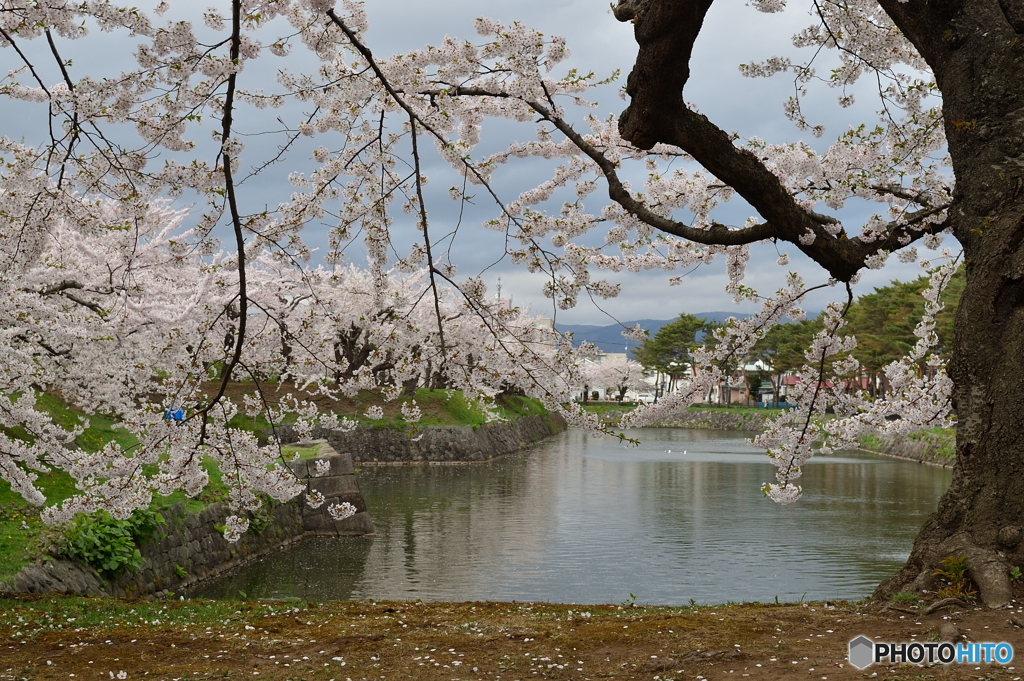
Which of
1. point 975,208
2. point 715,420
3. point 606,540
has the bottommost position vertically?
point 606,540

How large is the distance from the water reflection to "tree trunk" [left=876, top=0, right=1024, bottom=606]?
4.94 metres

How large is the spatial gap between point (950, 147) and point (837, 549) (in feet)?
30.7

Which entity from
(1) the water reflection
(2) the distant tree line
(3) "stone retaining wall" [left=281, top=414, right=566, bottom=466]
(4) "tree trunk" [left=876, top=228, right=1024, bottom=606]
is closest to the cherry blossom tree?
(4) "tree trunk" [left=876, top=228, right=1024, bottom=606]

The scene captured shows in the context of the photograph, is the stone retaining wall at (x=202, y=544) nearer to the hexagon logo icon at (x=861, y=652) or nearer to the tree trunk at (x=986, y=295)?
the hexagon logo icon at (x=861, y=652)

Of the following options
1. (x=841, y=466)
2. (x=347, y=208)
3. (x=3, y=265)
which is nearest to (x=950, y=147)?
(x=347, y=208)

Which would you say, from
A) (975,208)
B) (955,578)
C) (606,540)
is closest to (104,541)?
(606,540)

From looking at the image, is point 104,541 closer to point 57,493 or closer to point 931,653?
point 57,493

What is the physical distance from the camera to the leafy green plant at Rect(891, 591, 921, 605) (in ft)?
17.2

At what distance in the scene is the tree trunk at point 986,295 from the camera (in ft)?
16.8

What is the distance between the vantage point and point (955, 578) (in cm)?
520

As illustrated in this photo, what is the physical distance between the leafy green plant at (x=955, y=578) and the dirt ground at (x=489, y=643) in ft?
0.56

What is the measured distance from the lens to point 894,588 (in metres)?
5.67

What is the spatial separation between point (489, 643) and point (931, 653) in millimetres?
2681

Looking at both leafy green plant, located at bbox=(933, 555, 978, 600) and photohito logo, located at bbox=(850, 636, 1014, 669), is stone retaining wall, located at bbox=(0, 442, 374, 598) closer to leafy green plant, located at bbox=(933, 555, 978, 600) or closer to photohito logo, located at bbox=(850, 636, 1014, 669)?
photohito logo, located at bbox=(850, 636, 1014, 669)
